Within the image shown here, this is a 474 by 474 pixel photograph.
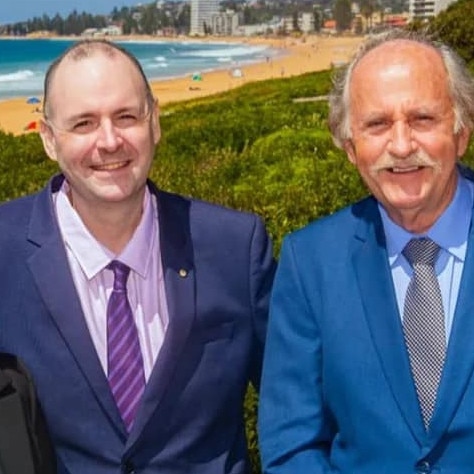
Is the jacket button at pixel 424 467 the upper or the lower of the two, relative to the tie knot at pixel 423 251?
lower

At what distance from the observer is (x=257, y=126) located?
1229 cm

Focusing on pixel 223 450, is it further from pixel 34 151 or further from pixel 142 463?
pixel 34 151

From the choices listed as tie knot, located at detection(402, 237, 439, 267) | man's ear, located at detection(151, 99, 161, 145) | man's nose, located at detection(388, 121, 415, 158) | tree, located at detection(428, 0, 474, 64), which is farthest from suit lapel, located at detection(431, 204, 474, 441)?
tree, located at detection(428, 0, 474, 64)

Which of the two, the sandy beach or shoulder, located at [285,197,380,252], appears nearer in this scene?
shoulder, located at [285,197,380,252]

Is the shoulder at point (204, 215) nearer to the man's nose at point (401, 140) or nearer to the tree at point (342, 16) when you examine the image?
the man's nose at point (401, 140)

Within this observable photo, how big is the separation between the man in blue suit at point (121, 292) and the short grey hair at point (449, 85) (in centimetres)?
63

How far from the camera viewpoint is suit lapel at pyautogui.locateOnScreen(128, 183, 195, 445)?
326 cm

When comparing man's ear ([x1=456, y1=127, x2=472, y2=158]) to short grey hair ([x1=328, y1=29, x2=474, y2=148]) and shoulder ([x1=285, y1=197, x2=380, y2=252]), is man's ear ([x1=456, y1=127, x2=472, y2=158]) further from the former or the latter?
shoulder ([x1=285, y1=197, x2=380, y2=252])

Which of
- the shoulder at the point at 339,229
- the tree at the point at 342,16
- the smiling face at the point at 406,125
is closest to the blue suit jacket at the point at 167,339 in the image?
the shoulder at the point at 339,229

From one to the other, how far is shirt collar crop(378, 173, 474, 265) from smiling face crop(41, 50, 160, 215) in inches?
33.3

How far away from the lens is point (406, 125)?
9.22ft

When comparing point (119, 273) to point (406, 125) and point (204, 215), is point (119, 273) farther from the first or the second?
point (406, 125)

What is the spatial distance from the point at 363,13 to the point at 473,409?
182877mm

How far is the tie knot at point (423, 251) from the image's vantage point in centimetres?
293
